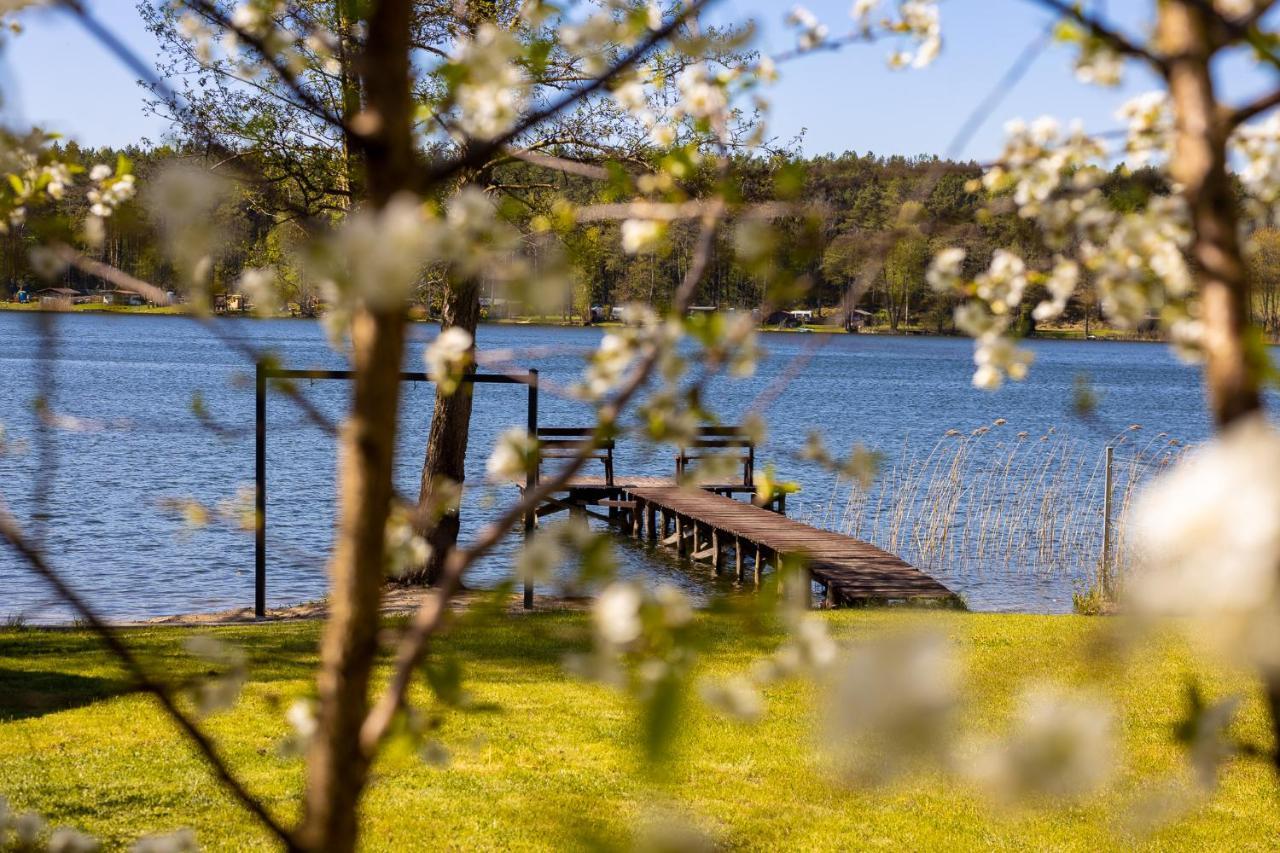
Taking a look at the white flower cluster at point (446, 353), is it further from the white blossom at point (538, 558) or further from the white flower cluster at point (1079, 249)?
the white flower cluster at point (1079, 249)

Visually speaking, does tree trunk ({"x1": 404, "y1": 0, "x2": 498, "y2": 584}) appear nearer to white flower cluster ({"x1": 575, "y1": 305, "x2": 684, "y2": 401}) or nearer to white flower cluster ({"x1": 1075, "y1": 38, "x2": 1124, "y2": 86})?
white flower cluster ({"x1": 1075, "y1": 38, "x2": 1124, "y2": 86})

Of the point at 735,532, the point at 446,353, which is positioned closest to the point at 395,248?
the point at 446,353

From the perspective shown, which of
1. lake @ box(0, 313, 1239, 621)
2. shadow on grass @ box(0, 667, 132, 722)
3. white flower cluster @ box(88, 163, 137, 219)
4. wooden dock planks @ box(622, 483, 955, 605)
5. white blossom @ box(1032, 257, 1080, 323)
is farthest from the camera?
wooden dock planks @ box(622, 483, 955, 605)

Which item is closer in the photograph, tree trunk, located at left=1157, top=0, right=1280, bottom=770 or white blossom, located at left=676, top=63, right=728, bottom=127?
tree trunk, located at left=1157, top=0, right=1280, bottom=770

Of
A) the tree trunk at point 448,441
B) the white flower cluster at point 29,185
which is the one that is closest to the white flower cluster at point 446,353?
the white flower cluster at point 29,185

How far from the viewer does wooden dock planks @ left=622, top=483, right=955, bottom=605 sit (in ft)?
34.3

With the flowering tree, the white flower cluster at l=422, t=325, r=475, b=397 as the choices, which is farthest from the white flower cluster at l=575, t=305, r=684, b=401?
the white flower cluster at l=422, t=325, r=475, b=397

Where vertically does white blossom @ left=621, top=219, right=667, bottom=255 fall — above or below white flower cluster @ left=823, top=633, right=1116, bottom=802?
above

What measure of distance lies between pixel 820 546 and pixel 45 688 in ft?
26.0

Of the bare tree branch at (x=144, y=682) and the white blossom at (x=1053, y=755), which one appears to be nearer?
the white blossom at (x=1053, y=755)

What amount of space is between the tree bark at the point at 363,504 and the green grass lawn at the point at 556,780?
2861 mm

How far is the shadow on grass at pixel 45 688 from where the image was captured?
5867 millimetres

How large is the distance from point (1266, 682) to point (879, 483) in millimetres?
22867

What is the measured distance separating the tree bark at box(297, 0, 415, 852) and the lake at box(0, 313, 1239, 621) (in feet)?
0.74
